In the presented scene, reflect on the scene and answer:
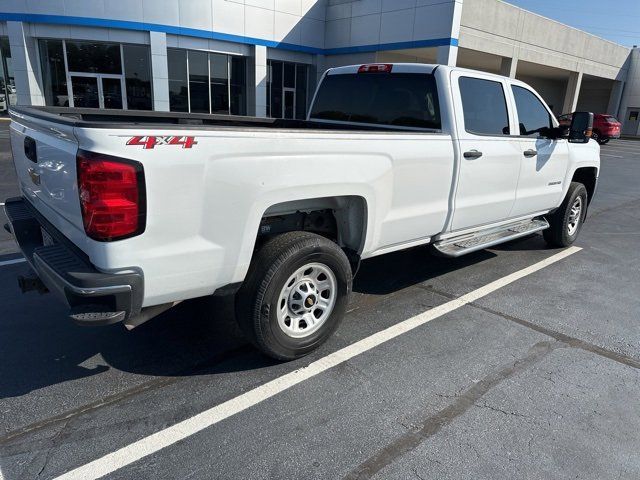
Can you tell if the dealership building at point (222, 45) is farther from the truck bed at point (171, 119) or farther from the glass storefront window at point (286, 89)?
the truck bed at point (171, 119)

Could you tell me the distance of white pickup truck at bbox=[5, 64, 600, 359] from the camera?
2596 mm

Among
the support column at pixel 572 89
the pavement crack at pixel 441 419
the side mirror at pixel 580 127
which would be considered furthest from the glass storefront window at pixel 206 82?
Answer: the support column at pixel 572 89

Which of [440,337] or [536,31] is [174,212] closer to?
[440,337]

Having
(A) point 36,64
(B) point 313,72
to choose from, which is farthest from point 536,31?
(A) point 36,64

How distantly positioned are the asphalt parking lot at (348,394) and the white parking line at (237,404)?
11 millimetres

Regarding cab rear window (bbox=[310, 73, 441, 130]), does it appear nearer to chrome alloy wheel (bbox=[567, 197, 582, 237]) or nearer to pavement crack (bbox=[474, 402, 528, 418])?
pavement crack (bbox=[474, 402, 528, 418])

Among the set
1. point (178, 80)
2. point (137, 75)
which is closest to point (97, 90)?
point (137, 75)

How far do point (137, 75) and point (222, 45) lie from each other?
430 cm

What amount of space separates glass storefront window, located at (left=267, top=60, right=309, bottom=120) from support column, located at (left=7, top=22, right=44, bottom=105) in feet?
36.0

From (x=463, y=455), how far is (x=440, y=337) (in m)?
1.41

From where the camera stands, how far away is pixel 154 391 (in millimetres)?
3146

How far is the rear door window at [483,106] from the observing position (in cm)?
461

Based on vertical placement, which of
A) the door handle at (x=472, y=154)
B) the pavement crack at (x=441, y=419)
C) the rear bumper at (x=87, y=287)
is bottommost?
the pavement crack at (x=441, y=419)

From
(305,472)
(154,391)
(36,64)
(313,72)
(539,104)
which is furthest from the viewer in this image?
(313,72)
